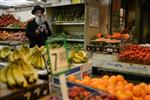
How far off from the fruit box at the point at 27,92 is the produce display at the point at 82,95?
187mm

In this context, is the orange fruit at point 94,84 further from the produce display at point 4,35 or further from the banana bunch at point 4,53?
the produce display at point 4,35

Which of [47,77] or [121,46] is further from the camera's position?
[121,46]

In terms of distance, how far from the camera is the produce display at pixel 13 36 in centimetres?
665

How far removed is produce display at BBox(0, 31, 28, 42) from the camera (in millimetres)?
6652

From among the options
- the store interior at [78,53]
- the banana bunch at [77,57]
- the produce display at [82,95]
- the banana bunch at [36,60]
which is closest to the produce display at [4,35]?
the store interior at [78,53]

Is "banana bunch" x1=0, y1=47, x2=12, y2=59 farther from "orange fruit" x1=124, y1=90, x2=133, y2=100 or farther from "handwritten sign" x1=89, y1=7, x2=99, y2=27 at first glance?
"handwritten sign" x1=89, y1=7, x2=99, y2=27

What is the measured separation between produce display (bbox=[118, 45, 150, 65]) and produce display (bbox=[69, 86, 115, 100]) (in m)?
2.57

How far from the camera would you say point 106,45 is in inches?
180

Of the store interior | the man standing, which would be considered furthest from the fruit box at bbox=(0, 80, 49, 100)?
the man standing

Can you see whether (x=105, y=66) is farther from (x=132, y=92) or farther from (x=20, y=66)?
(x=20, y=66)

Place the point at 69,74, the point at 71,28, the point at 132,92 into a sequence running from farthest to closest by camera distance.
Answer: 1. the point at 71,28
2. the point at 69,74
3. the point at 132,92

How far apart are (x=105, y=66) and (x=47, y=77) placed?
8.73 ft

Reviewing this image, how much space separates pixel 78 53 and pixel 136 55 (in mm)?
1689

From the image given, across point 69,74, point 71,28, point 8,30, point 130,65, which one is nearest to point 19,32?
point 8,30
